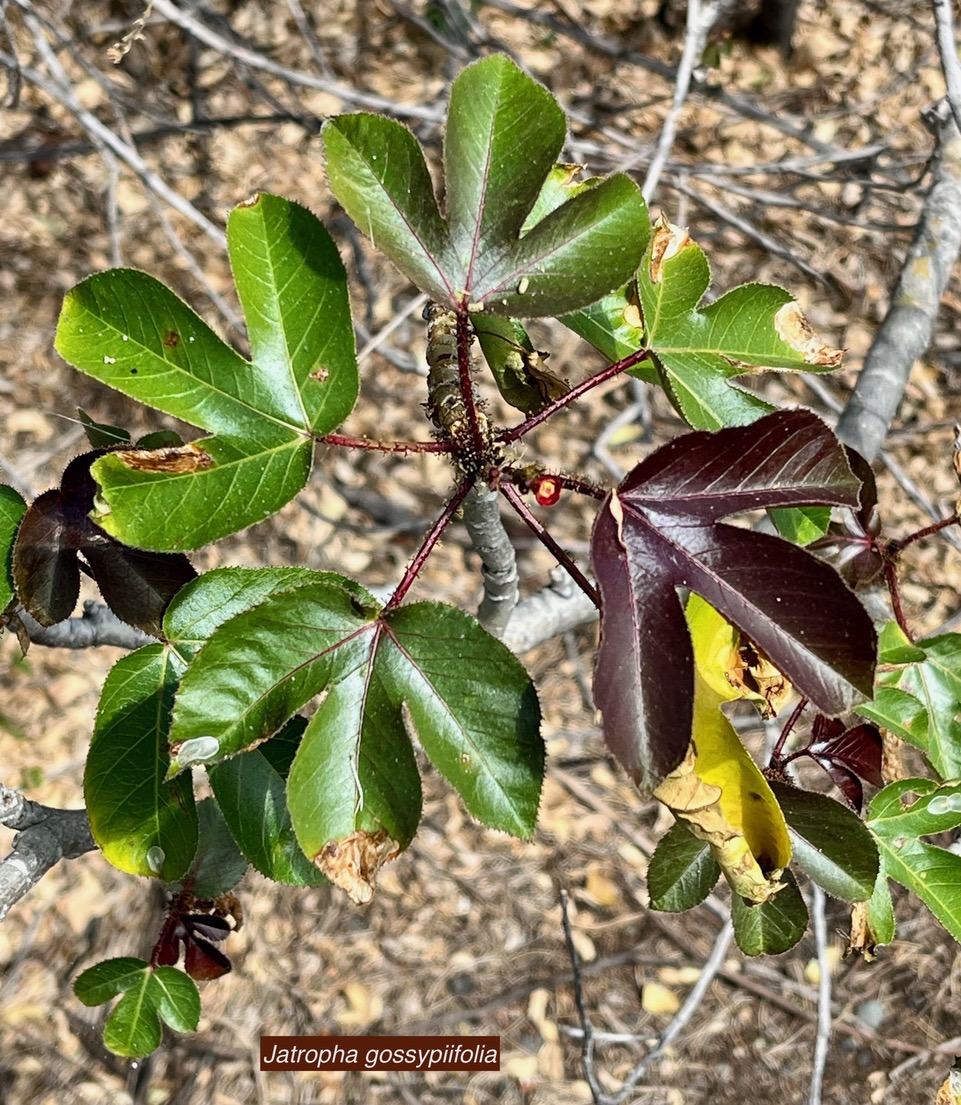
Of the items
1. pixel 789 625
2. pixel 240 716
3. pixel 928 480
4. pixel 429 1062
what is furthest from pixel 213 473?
pixel 928 480

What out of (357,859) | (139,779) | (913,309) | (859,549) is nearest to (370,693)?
(357,859)

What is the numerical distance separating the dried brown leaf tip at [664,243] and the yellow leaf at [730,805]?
0.32 meters

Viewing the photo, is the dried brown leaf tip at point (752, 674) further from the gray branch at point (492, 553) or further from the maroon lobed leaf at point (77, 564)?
the maroon lobed leaf at point (77, 564)

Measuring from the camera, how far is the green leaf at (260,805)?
0.77 meters

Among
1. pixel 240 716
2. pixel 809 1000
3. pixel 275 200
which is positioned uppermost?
pixel 275 200

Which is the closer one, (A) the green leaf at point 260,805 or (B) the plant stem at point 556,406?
(B) the plant stem at point 556,406

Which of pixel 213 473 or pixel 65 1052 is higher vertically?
pixel 213 473

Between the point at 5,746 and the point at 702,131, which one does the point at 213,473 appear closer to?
the point at 5,746

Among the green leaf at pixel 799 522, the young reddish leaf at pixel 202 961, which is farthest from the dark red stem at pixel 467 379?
the young reddish leaf at pixel 202 961

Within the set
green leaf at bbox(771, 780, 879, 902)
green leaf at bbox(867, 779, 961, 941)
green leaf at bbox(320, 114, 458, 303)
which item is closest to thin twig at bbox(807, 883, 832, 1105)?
green leaf at bbox(867, 779, 961, 941)

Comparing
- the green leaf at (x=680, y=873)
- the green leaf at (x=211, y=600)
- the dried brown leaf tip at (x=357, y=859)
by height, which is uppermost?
the green leaf at (x=211, y=600)

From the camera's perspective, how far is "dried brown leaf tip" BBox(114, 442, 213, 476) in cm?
62

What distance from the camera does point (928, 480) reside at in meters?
2.58

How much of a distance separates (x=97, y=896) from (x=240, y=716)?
1762 mm
